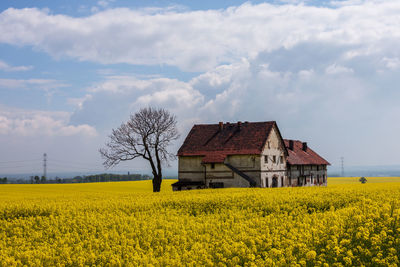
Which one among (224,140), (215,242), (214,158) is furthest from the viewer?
(224,140)

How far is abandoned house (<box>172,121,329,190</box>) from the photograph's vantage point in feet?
170

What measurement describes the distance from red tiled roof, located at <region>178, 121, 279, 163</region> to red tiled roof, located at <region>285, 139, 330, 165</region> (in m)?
9.72

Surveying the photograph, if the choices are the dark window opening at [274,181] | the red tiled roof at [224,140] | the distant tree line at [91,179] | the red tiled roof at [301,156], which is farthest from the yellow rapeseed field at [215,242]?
the distant tree line at [91,179]

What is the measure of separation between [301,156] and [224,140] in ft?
63.6

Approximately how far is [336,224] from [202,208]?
966 centimetres

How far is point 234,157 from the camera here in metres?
52.9

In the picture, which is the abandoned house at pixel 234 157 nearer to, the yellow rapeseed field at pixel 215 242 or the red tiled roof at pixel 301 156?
the red tiled roof at pixel 301 156

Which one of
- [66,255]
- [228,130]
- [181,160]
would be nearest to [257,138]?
[228,130]

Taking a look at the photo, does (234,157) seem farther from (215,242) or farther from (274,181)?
(215,242)

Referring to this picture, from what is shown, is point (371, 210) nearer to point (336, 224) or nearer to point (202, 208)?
point (336, 224)

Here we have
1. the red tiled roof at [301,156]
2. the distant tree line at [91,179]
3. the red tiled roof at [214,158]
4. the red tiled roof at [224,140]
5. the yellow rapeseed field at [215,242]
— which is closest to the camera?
the yellow rapeseed field at [215,242]

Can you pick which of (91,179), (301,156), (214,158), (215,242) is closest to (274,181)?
(214,158)

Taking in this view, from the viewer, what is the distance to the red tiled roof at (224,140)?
173ft

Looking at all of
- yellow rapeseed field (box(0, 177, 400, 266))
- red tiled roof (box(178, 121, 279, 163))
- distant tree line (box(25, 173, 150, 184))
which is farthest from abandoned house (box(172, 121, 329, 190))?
distant tree line (box(25, 173, 150, 184))
